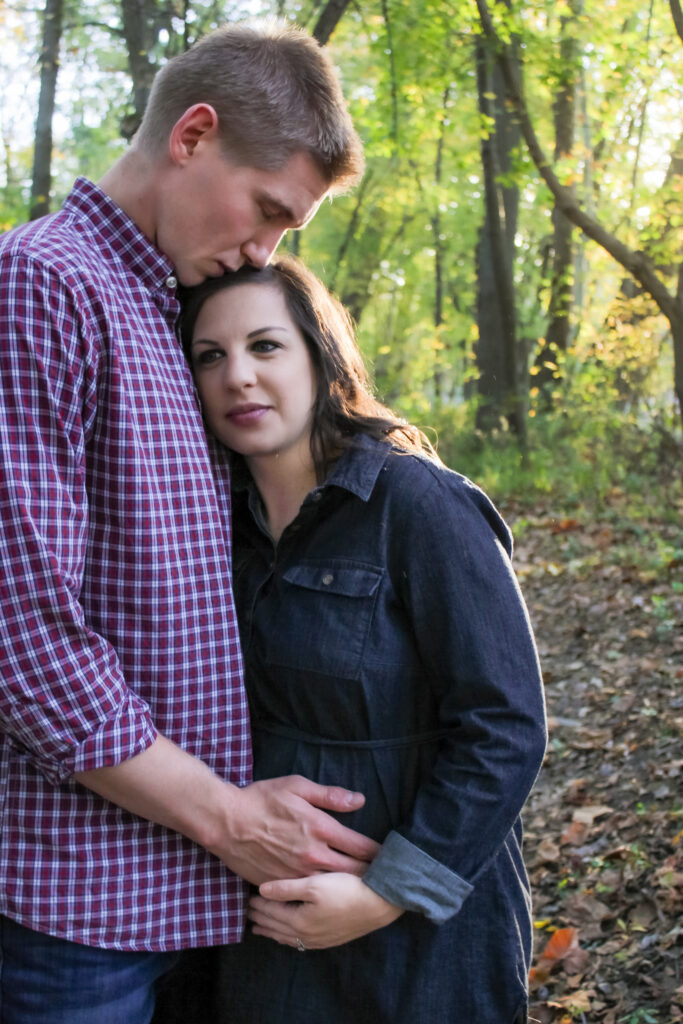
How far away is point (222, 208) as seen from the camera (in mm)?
2119

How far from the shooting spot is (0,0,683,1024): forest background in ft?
13.6

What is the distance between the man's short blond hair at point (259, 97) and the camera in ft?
6.81

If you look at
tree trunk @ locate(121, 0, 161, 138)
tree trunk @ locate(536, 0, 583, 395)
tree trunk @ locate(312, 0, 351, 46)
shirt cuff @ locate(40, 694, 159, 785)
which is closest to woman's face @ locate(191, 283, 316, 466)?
shirt cuff @ locate(40, 694, 159, 785)

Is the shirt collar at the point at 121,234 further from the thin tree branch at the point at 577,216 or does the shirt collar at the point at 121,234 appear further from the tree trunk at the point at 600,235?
the thin tree branch at the point at 577,216

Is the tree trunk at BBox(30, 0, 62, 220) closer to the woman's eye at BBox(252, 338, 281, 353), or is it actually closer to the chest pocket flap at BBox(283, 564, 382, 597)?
the woman's eye at BBox(252, 338, 281, 353)

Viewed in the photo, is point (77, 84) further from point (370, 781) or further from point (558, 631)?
point (370, 781)

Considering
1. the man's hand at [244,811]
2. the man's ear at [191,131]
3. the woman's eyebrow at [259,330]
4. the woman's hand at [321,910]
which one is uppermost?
the man's ear at [191,131]

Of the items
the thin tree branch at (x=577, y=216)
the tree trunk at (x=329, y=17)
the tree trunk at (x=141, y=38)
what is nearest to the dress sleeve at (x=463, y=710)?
the thin tree branch at (x=577, y=216)

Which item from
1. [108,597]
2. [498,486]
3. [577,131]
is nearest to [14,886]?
[108,597]

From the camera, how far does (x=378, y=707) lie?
206 centimetres

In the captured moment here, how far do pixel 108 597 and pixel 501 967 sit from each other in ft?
3.68

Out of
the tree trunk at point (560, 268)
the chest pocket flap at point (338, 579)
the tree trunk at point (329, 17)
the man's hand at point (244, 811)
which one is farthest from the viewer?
the tree trunk at point (560, 268)

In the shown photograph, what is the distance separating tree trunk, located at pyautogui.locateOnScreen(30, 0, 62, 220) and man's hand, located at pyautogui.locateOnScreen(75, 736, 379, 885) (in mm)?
9044

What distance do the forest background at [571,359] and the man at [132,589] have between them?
3.40ft
